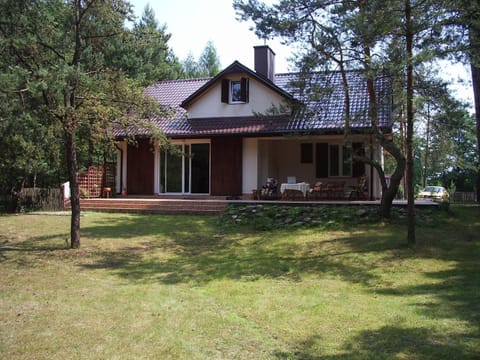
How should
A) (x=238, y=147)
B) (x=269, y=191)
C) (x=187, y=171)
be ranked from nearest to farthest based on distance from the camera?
1. (x=269, y=191)
2. (x=238, y=147)
3. (x=187, y=171)

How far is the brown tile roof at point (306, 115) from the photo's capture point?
1220 cm

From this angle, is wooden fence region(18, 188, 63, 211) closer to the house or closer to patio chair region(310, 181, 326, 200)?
the house

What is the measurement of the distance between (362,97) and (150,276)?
12.6 meters

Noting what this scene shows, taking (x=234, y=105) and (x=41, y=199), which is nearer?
(x=41, y=199)

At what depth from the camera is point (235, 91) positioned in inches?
780

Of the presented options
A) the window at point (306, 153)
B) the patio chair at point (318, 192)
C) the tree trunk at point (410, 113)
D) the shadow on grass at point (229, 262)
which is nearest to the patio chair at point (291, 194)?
the patio chair at point (318, 192)

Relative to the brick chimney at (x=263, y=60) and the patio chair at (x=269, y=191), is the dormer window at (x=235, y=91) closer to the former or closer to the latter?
the brick chimney at (x=263, y=60)

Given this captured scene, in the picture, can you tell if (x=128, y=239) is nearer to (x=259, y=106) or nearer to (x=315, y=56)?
(x=315, y=56)

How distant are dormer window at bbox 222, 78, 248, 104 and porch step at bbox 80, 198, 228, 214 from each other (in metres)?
5.20

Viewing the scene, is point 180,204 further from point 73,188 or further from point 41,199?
point 73,188

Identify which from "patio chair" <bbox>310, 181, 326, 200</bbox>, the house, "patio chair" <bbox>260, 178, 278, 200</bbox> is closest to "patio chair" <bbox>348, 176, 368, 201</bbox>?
the house

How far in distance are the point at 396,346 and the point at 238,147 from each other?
48.1 ft

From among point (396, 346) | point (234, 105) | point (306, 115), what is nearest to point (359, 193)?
point (306, 115)

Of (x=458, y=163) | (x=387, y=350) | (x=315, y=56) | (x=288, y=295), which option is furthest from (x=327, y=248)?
(x=458, y=163)
